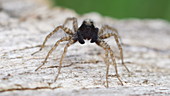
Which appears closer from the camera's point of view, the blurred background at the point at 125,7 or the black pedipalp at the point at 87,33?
the black pedipalp at the point at 87,33

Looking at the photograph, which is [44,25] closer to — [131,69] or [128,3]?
[131,69]

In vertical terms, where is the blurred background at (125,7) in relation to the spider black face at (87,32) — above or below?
above

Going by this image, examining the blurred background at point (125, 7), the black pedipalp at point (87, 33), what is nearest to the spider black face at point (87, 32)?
the black pedipalp at point (87, 33)

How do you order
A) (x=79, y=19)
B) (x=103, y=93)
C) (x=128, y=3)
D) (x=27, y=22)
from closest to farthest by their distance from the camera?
(x=103, y=93) < (x=27, y=22) < (x=79, y=19) < (x=128, y=3)

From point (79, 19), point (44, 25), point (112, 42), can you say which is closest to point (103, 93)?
point (112, 42)

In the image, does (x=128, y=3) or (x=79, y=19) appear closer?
(x=79, y=19)

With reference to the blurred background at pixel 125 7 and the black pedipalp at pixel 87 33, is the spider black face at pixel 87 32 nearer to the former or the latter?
the black pedipalp at pixel 87 33

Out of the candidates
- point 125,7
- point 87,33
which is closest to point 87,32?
point 87,33
